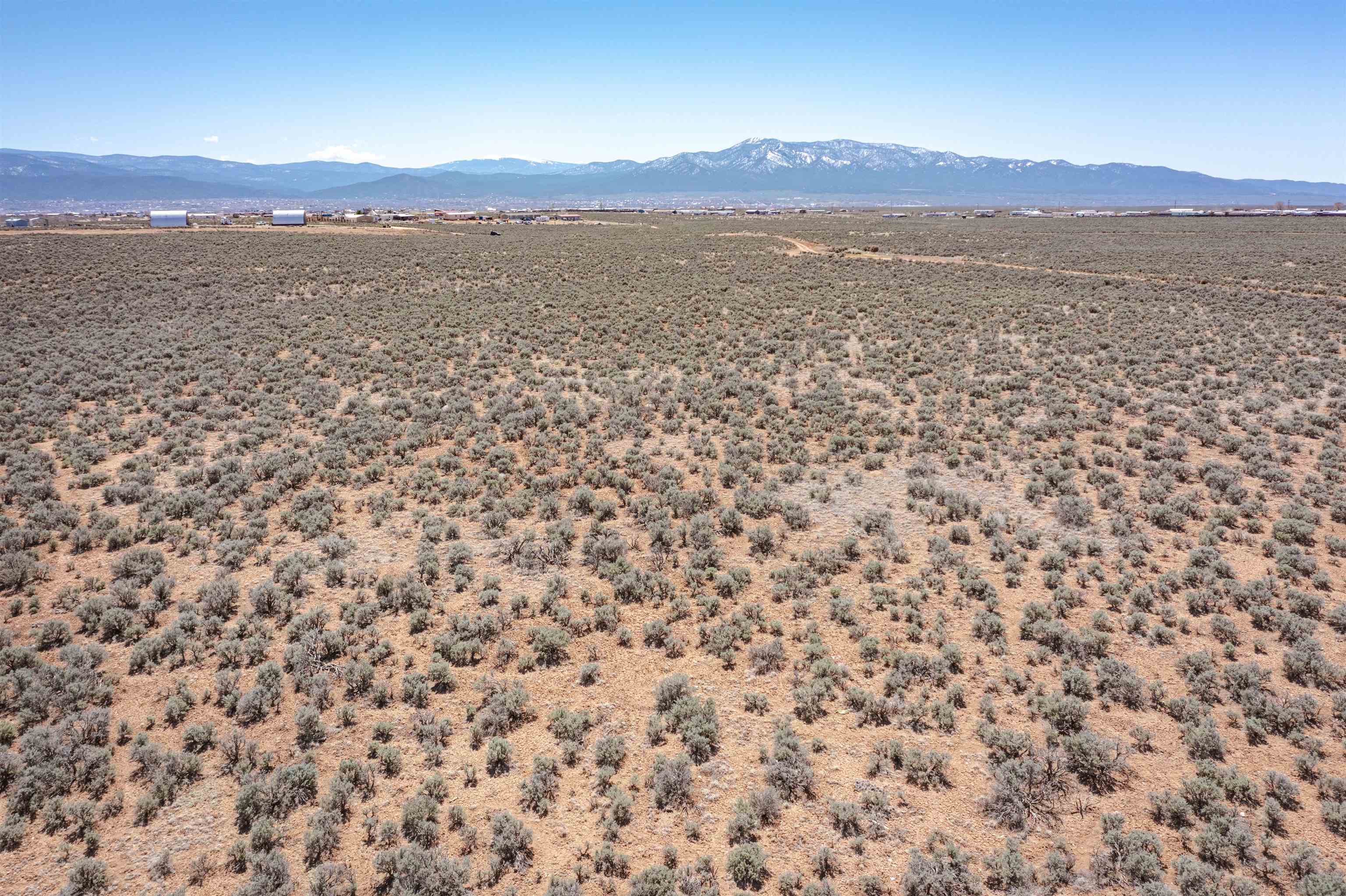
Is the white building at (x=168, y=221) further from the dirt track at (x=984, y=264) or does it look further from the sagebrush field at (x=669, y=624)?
the dirt track at (x=984, y=264)

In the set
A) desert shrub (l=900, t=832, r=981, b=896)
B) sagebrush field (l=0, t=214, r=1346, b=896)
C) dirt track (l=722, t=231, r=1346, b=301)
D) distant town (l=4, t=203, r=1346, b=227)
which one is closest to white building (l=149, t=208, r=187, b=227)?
distant town (l=4, t=203, r=1346, b=227)

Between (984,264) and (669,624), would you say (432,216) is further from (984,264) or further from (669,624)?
(669,624)

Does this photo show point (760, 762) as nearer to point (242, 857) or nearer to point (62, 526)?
point (242, 857)

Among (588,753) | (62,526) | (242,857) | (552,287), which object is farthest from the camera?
(552,287)

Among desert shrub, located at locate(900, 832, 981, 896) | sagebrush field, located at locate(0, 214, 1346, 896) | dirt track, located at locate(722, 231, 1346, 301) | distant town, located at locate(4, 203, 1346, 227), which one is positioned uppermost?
distant town, located at locate(4, 203, 1346, 227)

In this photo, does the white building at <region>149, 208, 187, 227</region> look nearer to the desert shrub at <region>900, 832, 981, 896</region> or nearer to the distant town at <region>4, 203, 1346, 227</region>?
the distant town at <region>4, 203, 1346, 227</region>

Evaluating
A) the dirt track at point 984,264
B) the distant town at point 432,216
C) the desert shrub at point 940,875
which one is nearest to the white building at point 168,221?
the distant town at point 432,216

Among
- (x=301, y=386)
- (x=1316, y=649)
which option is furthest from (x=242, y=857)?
(x=301, y=386)

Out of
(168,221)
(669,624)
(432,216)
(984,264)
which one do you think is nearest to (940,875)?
(669,624)
